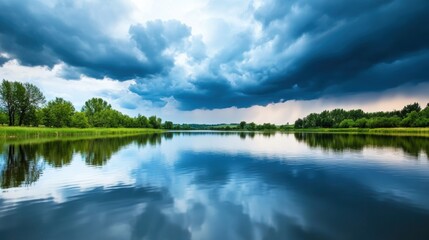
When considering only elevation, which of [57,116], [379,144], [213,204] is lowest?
[213,204]

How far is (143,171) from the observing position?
24250mm

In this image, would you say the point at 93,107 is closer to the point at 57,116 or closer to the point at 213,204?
the point at 57,116

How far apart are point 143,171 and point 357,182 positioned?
64.0ft

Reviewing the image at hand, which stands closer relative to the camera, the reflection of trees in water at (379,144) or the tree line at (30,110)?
the reflection of trees in water at (379,144)

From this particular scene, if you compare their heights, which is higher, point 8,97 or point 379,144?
point 8,97

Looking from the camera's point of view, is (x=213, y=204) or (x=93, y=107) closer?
(x=213, y=204)

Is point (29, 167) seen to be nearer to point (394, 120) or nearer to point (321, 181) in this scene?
point (321, 181)

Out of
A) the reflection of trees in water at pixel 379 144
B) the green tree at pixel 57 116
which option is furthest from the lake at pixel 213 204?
the green tree at pixel 57 116

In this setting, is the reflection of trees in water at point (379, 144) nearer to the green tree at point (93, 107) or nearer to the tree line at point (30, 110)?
the tree line at point (30, 110)

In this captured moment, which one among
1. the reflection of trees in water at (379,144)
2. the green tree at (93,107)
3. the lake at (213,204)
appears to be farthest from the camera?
the green tree at (93,107)

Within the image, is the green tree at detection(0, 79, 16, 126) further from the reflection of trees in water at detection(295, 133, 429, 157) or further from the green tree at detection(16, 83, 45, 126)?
the reflection of trees in water at detection(295, 133, 429, 157)

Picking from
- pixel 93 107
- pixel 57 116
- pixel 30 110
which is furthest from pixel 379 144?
pixel 93 107

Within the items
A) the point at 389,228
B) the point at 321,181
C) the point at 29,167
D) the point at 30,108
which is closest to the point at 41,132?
the point at 30,108

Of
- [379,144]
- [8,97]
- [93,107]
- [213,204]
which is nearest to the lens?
[213,204]
